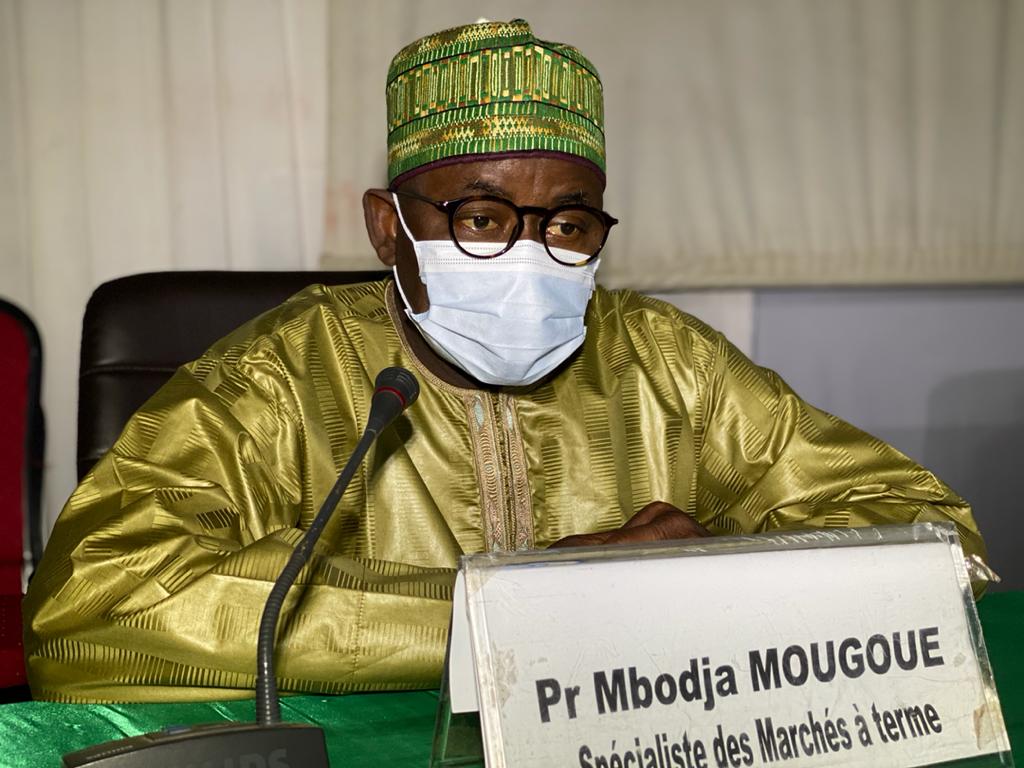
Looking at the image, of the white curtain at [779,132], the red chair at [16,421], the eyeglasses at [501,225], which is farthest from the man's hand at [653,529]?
the white curtain at [779,132]

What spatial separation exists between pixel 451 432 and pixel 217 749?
36.4 inches

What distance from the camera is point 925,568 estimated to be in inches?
41.0

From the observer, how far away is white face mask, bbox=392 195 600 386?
1593 millimetres

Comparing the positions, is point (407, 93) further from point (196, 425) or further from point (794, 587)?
point (794, 587)

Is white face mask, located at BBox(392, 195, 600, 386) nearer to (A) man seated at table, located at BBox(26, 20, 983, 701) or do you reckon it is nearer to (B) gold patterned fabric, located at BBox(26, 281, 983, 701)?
(A) man seated at table, located at BBox(26, 20, 983, 701)

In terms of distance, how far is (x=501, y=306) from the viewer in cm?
159

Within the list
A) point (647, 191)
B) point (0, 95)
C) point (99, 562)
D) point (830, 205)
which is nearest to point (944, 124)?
point (830, 205)

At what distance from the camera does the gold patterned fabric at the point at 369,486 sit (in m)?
1.22

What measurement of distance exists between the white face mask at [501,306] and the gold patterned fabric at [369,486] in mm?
127

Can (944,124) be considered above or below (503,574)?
above

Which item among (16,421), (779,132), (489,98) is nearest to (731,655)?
(489,98)

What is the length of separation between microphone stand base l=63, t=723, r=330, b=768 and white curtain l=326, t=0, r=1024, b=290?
1902 millimetres

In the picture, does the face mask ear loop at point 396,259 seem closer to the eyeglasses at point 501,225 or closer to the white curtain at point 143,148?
the eyeglasses at point 501,225

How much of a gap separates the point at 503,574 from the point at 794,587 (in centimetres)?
26
